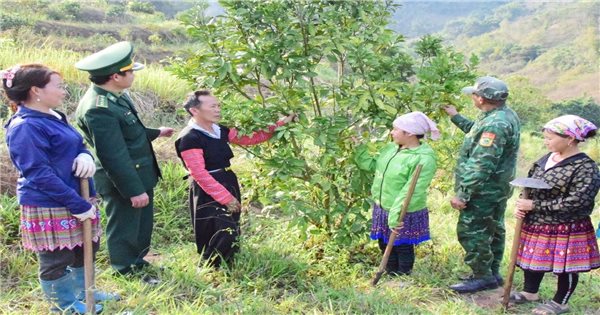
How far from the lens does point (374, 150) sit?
387 cm

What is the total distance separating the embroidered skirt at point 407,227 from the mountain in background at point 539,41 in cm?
2367

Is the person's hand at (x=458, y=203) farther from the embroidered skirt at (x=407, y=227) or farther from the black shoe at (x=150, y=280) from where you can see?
the black shoe at (x=150, y=280)

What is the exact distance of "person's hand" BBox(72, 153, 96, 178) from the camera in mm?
2857

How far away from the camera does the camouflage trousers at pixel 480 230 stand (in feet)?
12.0

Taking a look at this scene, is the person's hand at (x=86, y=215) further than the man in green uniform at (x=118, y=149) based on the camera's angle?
No

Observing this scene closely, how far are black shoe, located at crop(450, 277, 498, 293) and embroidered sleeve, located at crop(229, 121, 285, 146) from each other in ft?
5.46

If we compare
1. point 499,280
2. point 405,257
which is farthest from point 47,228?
point 499,280

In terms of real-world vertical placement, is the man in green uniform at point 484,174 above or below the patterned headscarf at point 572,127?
below

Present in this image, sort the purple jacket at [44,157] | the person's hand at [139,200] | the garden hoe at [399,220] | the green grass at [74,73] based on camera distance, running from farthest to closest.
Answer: the green grass at [74,73] → the garden hoe at [399,220] → the person's hand at [139,200] → the purple jacket at [44,157]

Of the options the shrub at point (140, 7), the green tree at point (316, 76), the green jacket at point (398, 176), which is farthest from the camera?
the shrub at point (140, 7)

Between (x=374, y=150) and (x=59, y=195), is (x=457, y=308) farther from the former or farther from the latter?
(x=59, y=195)

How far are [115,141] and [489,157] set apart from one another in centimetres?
230

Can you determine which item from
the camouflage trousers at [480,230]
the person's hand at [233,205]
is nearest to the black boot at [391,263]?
the camouflage trousers at [480,230]

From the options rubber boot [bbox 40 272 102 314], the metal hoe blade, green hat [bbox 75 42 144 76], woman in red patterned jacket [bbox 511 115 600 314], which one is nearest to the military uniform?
green hat [bbox 75 42 144 76]
